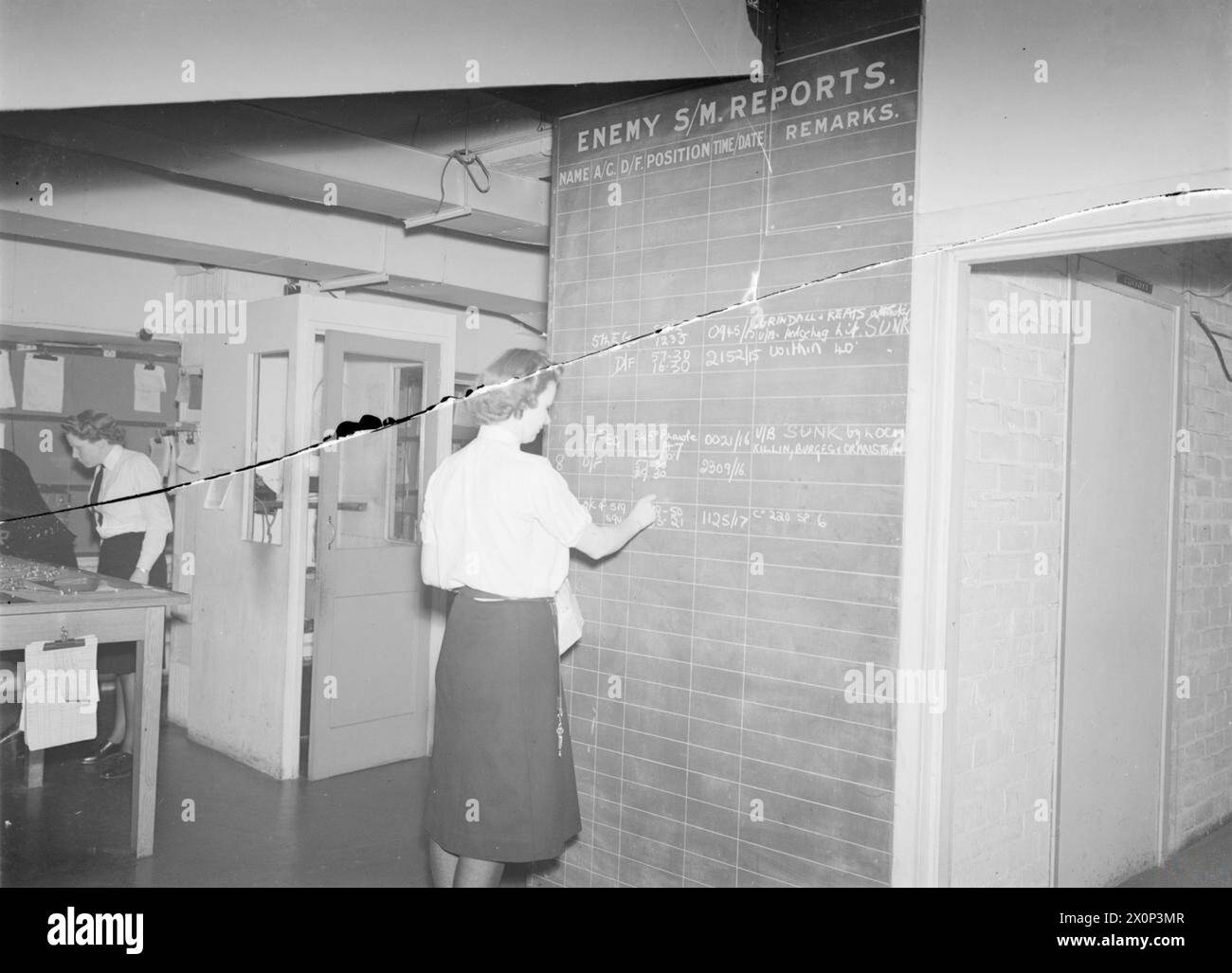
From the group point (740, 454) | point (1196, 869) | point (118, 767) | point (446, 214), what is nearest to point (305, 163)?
point (446, 214)

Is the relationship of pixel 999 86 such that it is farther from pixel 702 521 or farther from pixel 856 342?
pixel 702 521

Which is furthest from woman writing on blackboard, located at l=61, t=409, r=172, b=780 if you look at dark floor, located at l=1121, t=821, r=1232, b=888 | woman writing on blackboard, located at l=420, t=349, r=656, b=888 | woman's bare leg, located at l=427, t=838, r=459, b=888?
dark floor, located at l=1121, t=821, r=1232, b=888

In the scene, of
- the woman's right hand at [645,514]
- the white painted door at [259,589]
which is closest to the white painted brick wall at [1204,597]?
the woman's right hand at [645,514]

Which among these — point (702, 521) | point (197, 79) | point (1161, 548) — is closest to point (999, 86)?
point (702, 521)

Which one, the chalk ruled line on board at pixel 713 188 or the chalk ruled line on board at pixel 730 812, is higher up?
the chalk ruled line on board at pixel 713 188

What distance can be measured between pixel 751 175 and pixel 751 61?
0.25 metres

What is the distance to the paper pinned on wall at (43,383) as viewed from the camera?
4.09ft

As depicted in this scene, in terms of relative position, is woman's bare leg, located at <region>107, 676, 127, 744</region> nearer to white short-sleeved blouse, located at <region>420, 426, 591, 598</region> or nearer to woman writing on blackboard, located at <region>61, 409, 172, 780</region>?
woman writing on blackboard, located at <region>61, 409, 172, 780</region>

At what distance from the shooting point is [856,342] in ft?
6.93

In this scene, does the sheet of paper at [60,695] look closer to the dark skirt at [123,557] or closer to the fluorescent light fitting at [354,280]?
the dark skirt at [123,557]

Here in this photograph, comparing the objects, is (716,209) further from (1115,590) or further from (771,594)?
(1115,590)

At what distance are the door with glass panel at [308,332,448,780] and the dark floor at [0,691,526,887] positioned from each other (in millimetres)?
126

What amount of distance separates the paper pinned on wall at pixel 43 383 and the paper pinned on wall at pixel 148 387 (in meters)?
0.10
